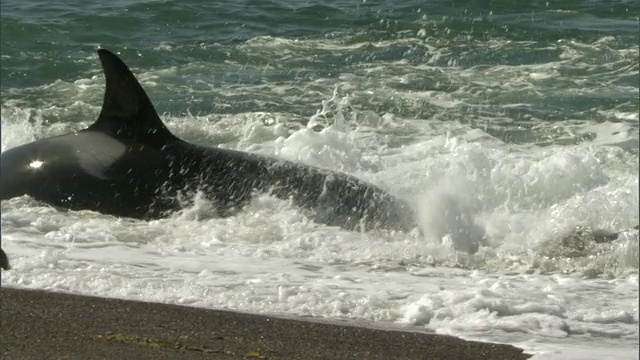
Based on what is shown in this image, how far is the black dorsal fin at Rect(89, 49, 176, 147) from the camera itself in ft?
32.9

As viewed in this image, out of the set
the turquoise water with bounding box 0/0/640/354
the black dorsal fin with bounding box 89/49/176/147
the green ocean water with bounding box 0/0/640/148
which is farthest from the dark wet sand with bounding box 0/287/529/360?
the green ocean water with bounding box 0/0/640/148

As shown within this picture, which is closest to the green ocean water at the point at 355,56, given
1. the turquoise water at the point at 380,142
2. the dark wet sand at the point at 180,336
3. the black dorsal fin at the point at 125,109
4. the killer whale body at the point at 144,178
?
the turquoise water at the point at 380,142

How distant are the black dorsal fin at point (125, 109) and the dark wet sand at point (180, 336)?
109 inches

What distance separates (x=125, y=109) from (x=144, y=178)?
516 mm

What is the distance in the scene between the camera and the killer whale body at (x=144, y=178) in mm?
10148

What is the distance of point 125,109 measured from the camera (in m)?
10.1

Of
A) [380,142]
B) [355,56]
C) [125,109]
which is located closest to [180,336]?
[125,109]

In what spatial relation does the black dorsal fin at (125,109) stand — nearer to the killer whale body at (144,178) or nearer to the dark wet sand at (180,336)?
the killer whale body at (144,178)

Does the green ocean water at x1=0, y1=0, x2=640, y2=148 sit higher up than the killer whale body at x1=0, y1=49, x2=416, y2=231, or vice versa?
the killer whale body at x1=0, y1=49, x2=416, y2=231

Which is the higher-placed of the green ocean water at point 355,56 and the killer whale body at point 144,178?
the killer whale body at point 144,178

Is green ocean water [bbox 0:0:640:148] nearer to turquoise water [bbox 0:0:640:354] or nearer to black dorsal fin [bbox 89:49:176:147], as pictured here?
turquoise water [bbox 0:0:640:354]

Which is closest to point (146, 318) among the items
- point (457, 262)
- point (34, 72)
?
point (457, 262)

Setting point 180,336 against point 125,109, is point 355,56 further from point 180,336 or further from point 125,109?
point 180,336

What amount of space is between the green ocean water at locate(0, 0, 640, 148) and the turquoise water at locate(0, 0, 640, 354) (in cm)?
4
